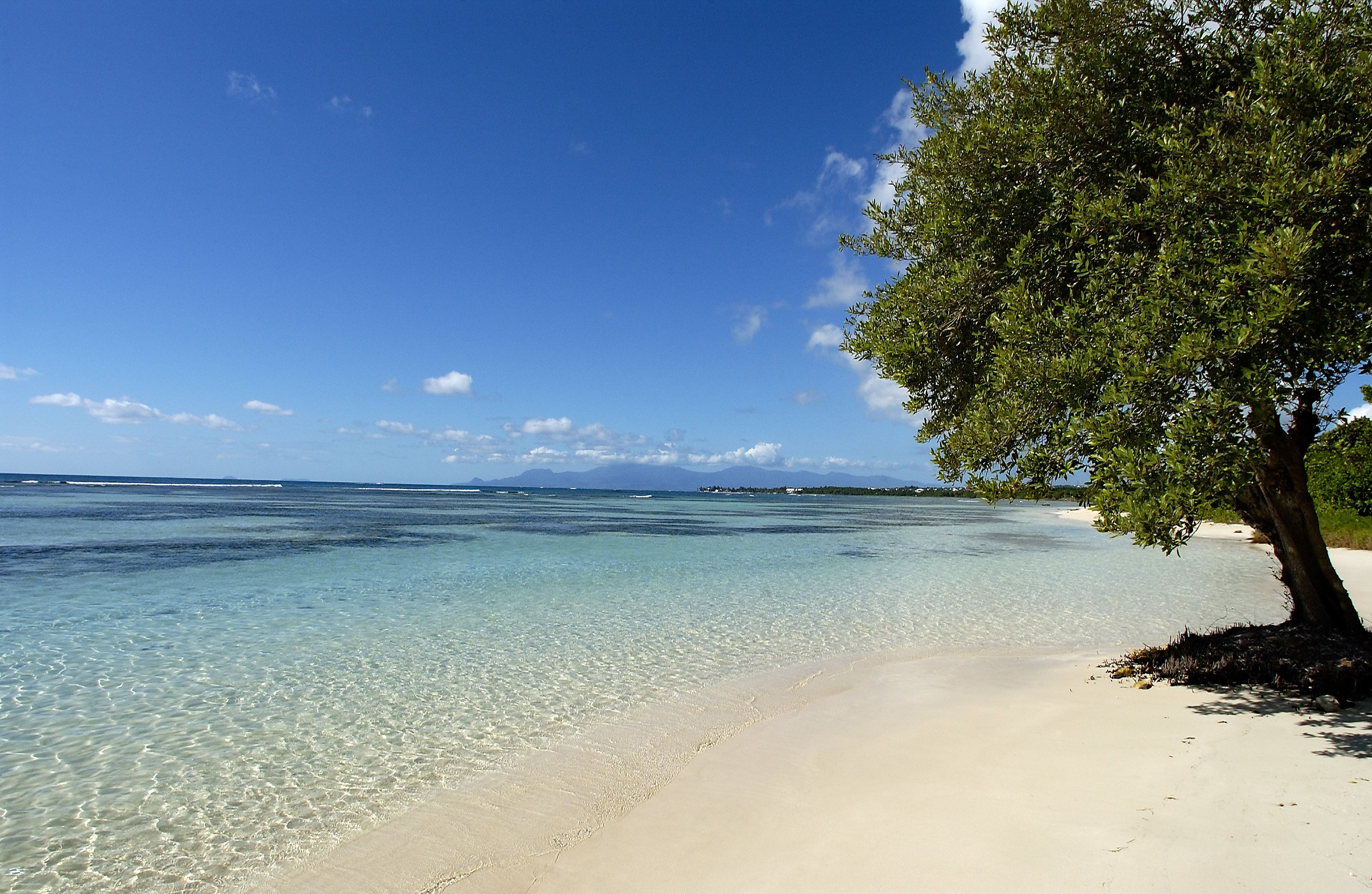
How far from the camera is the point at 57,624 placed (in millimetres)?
14172

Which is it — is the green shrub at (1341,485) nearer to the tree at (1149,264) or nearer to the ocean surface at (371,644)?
the ocean surface at (371,644)

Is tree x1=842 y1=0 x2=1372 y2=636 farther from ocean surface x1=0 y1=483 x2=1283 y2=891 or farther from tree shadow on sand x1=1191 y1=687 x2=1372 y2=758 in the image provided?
ocean surface x1=0 y1=483 x2=1283 y2=891

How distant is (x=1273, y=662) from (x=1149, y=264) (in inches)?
231

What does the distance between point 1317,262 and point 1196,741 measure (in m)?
5.19

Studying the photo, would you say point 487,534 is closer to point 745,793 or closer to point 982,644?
point 982,644

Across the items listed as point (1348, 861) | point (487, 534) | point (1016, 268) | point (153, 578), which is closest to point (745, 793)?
point (1348, 861)

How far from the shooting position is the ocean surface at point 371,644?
21.8 ft

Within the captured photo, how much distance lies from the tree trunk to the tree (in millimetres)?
32

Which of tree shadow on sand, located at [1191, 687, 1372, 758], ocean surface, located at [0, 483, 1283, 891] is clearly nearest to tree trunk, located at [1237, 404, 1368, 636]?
tree shadow on sand, located at [1191, 687, 1372, 758]

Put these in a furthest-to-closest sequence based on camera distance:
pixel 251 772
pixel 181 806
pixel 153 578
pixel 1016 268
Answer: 1. pixel 153 578
2. pixel 1016 268
3. pixel 251 772
4. pixel 181 806

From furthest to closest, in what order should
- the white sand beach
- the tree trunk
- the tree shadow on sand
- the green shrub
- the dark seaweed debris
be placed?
the green shrub < the tree trunk < the dark seaweed debris < the tree shadow on sand < the white sand beach

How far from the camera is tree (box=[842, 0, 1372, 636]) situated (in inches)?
267

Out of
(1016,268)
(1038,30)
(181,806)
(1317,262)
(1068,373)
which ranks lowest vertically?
(181,806)

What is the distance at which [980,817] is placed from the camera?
598 centimetres
